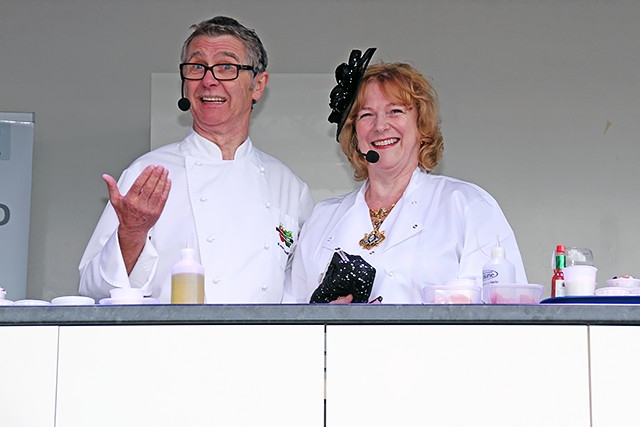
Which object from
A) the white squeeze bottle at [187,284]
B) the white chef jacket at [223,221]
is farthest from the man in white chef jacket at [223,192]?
the white squeeze bottle at [187,284]

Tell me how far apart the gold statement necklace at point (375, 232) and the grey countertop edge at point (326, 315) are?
0.99 m

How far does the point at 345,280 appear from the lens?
7.88ft

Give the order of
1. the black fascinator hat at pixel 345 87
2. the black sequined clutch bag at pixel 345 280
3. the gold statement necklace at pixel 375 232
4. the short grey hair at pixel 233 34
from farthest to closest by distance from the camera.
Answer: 1. the short grey hair at pixel 233 34
2. the black fascinator hat at pixel 345 87
3. the gold statement necklace at pixel 375 232
4. the black sequined clutch bag at pixel 345 280

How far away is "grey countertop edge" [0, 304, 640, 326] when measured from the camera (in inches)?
70.6

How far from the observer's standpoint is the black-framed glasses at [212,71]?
9.86 feet

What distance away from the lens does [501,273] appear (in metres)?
2.27

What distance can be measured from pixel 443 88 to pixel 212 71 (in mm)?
1294
